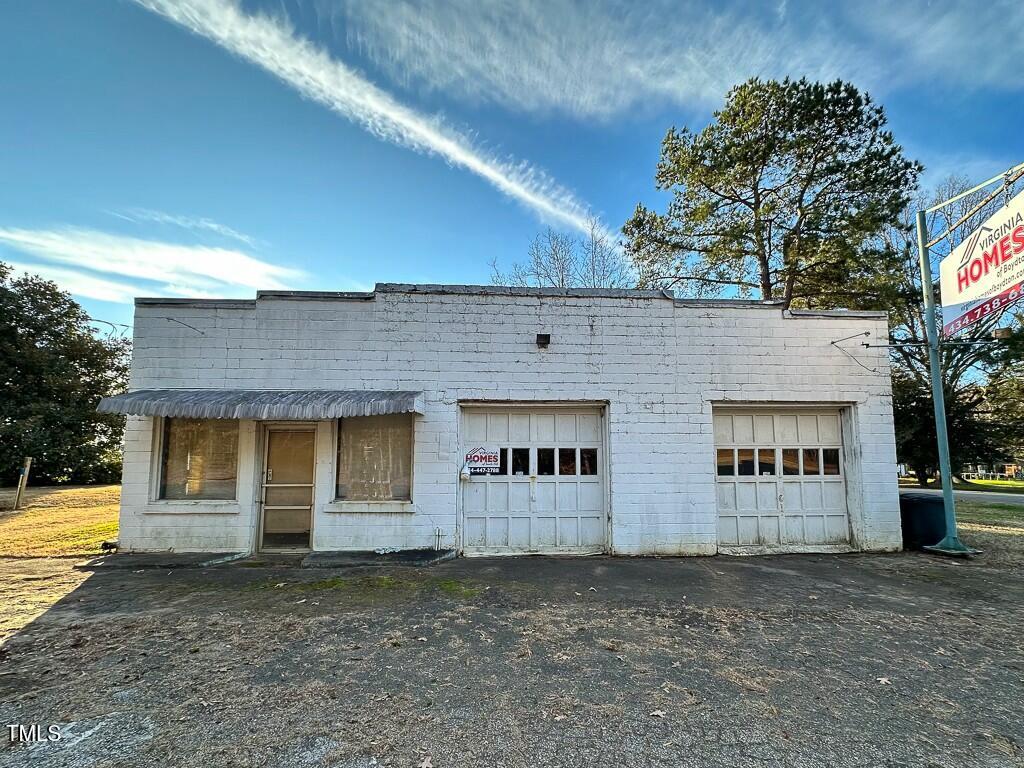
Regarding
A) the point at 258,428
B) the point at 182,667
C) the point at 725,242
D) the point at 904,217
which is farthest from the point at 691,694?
the point at 904,217

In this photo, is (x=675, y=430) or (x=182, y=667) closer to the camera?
(x=182, y=667)

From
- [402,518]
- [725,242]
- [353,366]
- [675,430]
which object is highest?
[725,242]

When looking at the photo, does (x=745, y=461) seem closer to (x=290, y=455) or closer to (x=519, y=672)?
(x=519, y=672)

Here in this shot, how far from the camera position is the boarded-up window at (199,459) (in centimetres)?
761

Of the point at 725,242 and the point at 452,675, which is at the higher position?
the point at 725,242

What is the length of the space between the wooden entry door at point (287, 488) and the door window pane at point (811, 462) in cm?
799

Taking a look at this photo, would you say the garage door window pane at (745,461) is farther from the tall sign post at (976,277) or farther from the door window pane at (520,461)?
the door window pane at (520,461)

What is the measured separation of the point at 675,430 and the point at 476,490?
3.28 m

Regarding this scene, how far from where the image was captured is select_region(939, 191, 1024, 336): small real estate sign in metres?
6.07

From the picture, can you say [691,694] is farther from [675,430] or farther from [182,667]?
[675,430]

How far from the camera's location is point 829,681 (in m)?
3.64

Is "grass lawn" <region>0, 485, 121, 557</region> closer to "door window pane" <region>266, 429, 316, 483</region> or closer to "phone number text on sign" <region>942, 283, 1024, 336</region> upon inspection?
"door window pane" <region>266, 429, 316, 483</region>

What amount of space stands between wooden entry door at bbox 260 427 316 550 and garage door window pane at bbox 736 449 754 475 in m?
6.85

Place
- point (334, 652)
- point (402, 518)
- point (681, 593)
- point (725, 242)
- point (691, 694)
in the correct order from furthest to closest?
point (725, 242)
point (402, 518)
point (681, 593)
point (334, 652)
point (691, 694)
